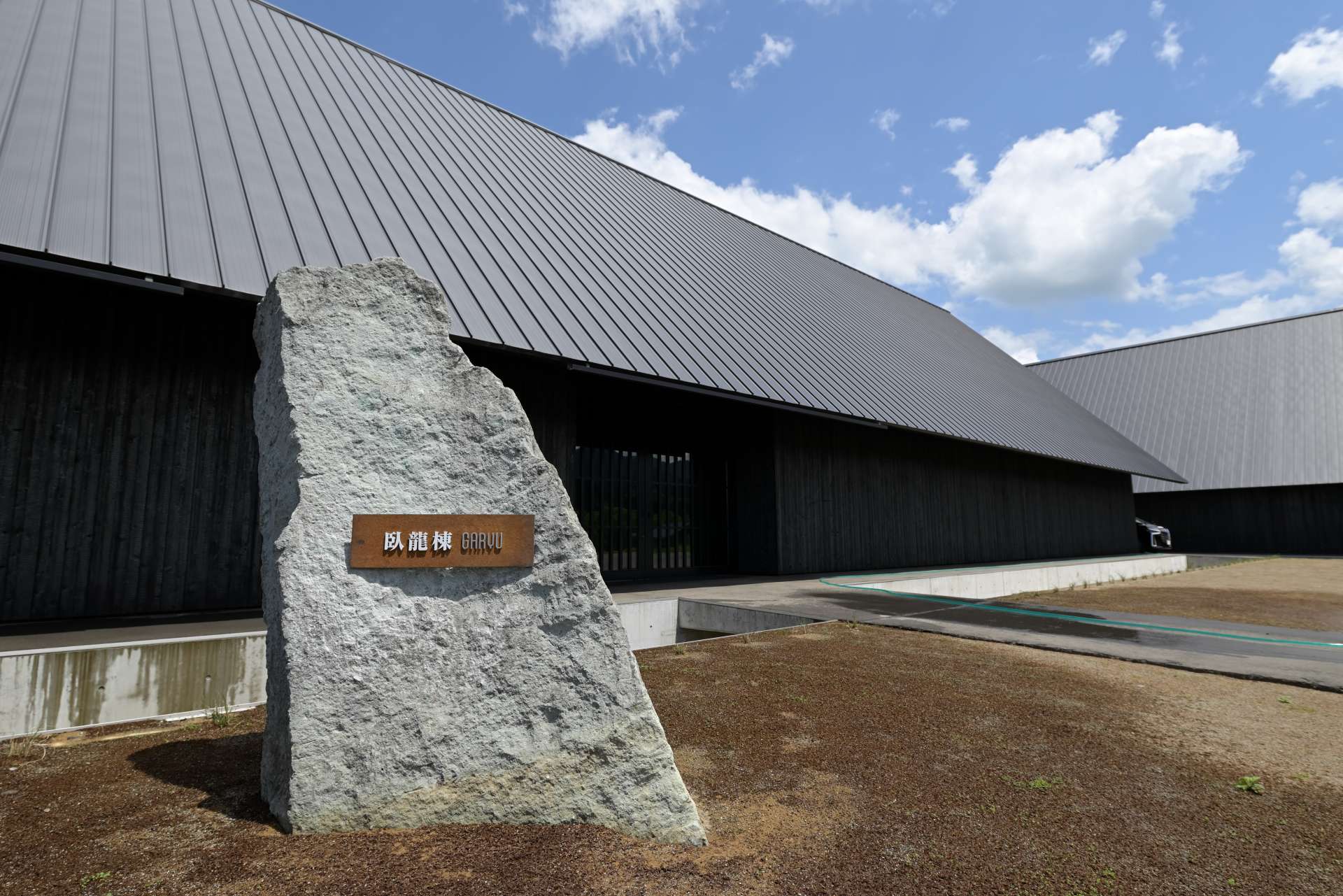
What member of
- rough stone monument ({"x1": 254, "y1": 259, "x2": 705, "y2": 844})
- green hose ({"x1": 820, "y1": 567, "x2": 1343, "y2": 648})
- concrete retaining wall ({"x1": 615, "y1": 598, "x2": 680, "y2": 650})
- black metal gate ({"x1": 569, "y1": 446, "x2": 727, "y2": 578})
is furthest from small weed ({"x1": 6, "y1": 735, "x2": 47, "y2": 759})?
green hose ({"x1": 820, "y1": 567, "x2": 1343, "y2": 648})

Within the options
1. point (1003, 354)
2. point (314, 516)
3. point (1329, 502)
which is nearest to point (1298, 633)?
point (314, 516)

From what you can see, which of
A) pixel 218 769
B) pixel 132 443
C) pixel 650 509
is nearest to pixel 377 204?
pixel 132 443

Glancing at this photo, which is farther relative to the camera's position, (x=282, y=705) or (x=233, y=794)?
(x=233, y=794)

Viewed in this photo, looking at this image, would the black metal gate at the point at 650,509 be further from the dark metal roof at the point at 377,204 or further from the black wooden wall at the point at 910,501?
the dark metal roof at the point at 377,204

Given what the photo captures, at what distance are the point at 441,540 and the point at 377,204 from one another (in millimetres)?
8067

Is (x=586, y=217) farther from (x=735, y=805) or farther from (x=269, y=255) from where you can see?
(x=735, y=805)

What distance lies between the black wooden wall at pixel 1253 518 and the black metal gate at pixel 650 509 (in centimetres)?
2577

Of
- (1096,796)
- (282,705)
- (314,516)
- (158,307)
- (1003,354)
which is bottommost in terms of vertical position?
(1096,796)

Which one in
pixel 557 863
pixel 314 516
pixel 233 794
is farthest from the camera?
pixel 233 794

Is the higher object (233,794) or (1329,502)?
(1329,502)

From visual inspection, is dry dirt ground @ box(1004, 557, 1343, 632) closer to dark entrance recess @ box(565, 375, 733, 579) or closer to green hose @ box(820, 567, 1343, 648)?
green hose @ box(820, 567, 1343, 648)

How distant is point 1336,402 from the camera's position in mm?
28344

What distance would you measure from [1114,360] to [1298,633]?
109 feet

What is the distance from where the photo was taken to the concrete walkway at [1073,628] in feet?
21.7
